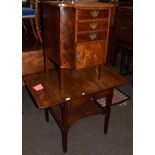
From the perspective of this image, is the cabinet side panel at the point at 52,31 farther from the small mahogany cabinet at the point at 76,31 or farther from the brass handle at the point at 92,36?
the brass handle at the point at 92,36

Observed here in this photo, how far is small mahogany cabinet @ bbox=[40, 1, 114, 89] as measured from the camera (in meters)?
1.10

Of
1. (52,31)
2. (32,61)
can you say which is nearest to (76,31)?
(52,31)

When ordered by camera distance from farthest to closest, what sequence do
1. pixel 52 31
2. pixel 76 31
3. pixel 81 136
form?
1. pixel 81 136
2. pixel 52 31
3. pixel 76 31

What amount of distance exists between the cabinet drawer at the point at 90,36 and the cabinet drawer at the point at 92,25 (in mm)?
33

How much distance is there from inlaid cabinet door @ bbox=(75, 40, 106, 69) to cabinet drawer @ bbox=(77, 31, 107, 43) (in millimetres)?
→ 27

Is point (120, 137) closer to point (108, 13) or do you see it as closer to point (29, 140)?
point (29, 140)

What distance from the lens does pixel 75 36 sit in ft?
3.74

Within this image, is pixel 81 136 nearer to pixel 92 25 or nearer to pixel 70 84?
pixel 70 84

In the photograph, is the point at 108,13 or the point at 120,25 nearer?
the point at 108,13

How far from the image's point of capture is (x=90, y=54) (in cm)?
126

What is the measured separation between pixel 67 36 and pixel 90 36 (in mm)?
154

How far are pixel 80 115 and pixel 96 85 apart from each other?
0.26 metres

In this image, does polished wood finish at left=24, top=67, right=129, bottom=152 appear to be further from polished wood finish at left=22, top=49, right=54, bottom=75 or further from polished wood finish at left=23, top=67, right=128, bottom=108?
polished wood finish at left=22, top=49, right=54, bottom=75
